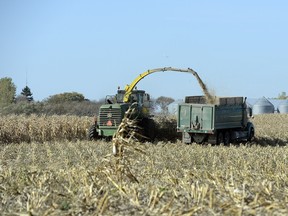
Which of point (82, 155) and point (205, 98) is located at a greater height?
point (205, 98)

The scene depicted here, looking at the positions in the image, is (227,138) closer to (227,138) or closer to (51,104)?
(227,138)

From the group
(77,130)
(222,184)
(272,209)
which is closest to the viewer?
(272,209)

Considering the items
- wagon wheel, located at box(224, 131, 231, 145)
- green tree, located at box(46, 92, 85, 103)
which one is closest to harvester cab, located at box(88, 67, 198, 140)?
wagon wheel, located at box(224, 131, 231, 145)

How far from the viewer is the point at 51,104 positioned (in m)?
51.4

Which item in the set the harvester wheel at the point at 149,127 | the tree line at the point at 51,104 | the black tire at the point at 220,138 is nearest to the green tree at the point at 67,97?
the tree line at the point at 51,104

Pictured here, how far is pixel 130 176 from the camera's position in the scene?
321 inches

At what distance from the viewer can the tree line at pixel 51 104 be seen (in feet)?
151

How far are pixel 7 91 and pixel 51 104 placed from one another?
15.3 m

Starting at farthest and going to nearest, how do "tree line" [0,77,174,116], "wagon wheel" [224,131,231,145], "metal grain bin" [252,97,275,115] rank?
1. "metal grain bin" [252,97,275,115]
2. "tree line" [0,77,174,116]
3. "wagon wheel" [224,131,231,145]

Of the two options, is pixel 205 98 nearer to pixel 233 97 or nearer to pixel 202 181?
pixel 233 97

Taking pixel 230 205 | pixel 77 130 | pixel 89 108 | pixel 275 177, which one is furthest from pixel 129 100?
pixel 89 108

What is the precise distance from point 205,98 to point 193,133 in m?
1.88

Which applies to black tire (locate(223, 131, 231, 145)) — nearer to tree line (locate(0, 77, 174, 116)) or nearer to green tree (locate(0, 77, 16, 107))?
tree line (locate(0, 77, 174, 116))

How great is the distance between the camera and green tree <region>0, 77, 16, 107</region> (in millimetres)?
63812
